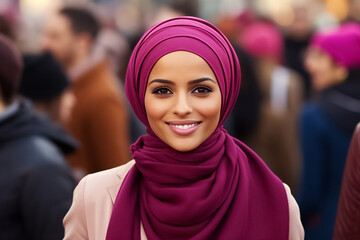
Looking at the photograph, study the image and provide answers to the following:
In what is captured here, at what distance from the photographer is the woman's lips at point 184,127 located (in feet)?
7.96

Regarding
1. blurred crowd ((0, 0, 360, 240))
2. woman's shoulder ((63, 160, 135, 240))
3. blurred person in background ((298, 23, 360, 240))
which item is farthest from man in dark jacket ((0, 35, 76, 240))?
blurred person in background ((298, 23, 360, 240))

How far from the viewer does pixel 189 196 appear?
2.43 metres

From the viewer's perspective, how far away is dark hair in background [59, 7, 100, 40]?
6034 mm

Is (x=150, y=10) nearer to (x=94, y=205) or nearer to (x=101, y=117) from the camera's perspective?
(x=101, y=117)

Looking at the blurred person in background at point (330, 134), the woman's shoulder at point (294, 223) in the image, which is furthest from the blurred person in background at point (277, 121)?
the woman's shoulder at point (294, 223)

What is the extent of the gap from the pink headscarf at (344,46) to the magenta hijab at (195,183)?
7.61 ft

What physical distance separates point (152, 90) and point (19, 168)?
3.18 ft

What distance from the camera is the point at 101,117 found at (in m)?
5.36

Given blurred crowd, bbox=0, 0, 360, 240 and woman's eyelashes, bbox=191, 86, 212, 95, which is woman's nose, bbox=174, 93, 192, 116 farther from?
blurred crowd, bbox=0, 0, 360, 240

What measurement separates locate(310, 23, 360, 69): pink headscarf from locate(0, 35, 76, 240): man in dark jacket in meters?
2.21

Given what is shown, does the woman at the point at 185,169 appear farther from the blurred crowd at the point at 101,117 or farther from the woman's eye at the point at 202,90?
the blurred crowd at the point at 101,117

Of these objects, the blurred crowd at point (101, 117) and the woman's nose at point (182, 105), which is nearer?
the woman's nose at point (182, 105)

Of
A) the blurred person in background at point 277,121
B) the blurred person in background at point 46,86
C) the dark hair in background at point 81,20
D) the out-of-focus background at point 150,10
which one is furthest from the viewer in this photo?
the out-of-focus background at point 150,10

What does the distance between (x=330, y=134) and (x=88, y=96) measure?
1.91 m
